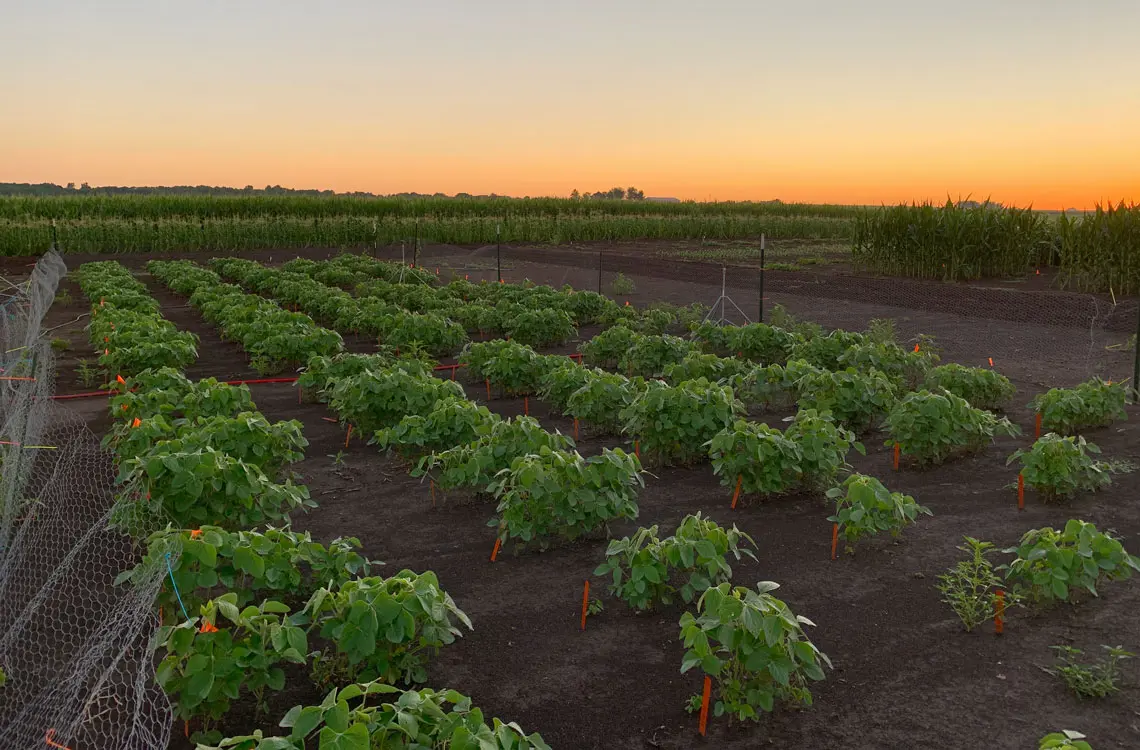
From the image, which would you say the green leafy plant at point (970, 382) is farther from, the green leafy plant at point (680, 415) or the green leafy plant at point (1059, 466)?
the green leafy plant at point (680, 415)

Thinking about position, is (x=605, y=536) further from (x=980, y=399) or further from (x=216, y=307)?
(x=216, y=307)

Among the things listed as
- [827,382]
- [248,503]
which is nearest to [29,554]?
[248,503]

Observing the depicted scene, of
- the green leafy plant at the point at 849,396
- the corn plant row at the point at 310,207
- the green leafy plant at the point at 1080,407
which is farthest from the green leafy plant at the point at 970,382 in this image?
the corn plant row at the point at 310,207

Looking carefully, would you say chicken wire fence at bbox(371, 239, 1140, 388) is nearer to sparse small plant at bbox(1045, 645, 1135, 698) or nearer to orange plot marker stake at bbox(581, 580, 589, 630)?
sparse small plant at bbox(1045, 645, 1135, 698)

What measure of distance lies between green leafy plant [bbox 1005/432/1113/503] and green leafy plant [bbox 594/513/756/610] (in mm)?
2986

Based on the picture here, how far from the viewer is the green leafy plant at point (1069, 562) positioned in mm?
4773

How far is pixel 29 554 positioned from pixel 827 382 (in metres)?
6.65

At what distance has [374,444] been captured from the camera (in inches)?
338

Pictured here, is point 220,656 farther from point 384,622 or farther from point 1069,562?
point 1069,562

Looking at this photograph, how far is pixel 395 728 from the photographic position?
10.0ft

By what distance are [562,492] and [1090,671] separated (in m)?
3.04

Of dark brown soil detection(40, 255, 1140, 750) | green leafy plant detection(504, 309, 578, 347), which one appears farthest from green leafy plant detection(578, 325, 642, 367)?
dark brown soil detection(40, 255, 1140, 750)

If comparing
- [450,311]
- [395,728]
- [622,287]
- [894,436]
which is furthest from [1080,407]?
[622,287]

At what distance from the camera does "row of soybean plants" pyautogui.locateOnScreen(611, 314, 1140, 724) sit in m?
4.92
